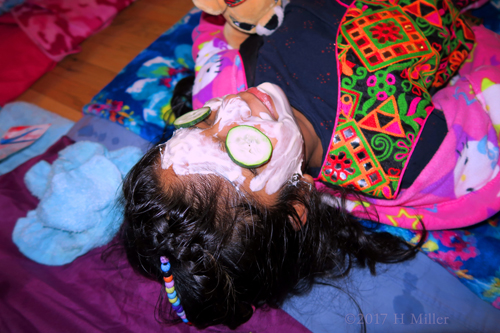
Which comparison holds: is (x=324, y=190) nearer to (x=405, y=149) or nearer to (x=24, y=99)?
(x=405, y=149)

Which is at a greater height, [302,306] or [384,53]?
[384,53]

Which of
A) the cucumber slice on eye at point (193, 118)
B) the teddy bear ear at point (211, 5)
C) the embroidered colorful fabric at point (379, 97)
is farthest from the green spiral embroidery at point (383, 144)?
the teddy bear ear at point (211, 5)

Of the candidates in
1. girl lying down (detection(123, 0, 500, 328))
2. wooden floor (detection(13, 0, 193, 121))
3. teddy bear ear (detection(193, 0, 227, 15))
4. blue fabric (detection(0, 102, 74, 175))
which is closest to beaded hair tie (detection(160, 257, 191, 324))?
girl lying down (detection(123, 0, 500, 328))

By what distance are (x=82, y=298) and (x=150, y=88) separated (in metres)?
0.84

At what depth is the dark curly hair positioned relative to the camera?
0.64m

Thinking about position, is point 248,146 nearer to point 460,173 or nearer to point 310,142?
point 310,142

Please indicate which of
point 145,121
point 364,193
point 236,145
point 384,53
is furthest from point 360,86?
point 145,121

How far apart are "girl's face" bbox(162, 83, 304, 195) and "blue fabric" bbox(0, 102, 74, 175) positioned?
944mm

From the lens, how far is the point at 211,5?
0.89m

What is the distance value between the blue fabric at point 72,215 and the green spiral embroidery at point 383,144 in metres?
0.81

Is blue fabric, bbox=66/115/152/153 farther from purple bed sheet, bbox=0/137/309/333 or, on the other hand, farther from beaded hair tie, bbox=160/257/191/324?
beaded hair tie, bbox=160/257/191/324

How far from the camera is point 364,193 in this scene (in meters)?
0.91

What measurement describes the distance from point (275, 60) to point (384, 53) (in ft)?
1.07

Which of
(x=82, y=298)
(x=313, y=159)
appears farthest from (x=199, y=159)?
(x=82, y=298)
